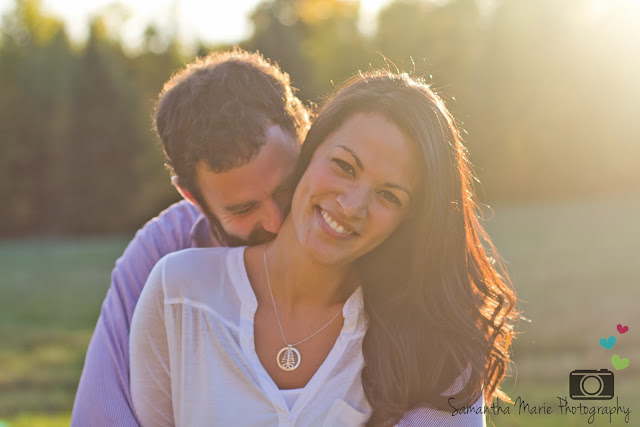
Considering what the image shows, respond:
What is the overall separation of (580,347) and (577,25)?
24.5 m

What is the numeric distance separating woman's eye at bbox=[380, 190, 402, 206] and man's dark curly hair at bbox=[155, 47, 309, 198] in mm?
851

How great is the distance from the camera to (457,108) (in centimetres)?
3002

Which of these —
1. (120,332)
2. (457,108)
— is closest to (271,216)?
(120,332)

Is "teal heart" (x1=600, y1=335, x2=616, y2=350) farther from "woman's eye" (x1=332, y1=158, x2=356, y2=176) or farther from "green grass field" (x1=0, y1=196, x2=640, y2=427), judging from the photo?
"woman's eye" (x1=332, y1=158, x2=356, y2=176)

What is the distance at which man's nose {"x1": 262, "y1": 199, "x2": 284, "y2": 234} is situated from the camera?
3812mm

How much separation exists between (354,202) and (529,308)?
11.1m

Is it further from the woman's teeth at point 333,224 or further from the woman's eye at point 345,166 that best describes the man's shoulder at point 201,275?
the woman's eye at point 345,166

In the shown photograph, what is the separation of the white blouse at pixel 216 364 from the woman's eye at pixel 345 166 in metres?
0.60

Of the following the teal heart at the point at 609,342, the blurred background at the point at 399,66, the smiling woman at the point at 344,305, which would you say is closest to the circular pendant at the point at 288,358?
the smiling woman at the point at 344,305

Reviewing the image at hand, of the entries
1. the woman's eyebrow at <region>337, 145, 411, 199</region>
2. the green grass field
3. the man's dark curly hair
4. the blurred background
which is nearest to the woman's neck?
the woman's eyebrow at <region>337, 145, 411, 199</region>

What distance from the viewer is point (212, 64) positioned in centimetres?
407

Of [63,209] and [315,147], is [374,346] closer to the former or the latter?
[315,147]

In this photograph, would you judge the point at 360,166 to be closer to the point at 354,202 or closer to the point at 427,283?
the point at 354,202

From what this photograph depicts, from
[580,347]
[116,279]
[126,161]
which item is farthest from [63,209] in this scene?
[116,279]
